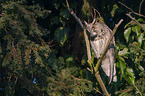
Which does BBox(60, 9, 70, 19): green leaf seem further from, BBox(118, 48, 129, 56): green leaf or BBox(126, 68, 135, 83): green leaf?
BBox(126, 68, 135, 83): green leaf

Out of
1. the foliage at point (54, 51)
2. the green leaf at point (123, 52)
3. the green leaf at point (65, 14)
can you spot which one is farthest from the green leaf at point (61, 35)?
the green leaf at point (123, 52)

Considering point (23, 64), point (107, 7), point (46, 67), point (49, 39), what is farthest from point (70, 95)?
point (107, 7)

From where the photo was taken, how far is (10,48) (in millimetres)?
1337

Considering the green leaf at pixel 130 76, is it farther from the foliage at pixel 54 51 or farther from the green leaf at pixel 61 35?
the green leaf at pixel 61 35

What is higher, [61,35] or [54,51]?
[61,35]

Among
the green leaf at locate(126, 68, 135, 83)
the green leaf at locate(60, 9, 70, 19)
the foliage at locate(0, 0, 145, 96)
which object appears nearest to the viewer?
the foliage at locate(0, 0, 145, 96)

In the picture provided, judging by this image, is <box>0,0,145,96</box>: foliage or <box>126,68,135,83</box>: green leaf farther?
<box>126,68,135,83</box>: green leaf

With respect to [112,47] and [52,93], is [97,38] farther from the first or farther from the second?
[52,93]

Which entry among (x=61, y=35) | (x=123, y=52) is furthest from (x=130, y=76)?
(x=61, y=35)

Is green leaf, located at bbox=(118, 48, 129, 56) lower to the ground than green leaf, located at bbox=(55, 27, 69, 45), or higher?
lower

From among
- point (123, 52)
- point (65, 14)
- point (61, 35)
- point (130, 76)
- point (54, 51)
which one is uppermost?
point (65, 14)

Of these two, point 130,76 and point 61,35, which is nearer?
point 130,76

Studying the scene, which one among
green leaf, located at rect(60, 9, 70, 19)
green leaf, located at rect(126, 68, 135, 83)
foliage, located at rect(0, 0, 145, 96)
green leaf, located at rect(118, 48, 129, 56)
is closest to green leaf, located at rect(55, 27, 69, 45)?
foliage, located at rect(0, 0, 145, 96)

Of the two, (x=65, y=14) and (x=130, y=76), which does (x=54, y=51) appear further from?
(x=130, y=76)
